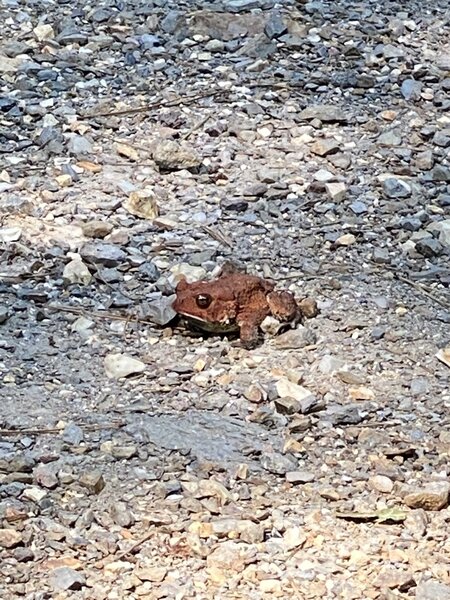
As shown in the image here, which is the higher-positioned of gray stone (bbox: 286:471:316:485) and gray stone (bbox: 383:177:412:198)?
gray stone (bbox: 286:471:316:485)

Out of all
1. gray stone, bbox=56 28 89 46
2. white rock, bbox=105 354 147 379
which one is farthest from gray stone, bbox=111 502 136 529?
gray stone, bbox=56 28 89 46

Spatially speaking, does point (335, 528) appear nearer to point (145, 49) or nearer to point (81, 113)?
point (81, 113)

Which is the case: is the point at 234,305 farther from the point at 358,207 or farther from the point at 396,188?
the point at 396,188

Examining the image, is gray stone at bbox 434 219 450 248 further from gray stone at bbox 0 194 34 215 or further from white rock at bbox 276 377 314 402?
gray stone at bbox 0 194 34 215

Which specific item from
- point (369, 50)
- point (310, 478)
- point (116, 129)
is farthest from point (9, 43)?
point (310, 478)

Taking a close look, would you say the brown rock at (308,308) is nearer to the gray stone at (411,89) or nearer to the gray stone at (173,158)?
the gray stone at (173,158)

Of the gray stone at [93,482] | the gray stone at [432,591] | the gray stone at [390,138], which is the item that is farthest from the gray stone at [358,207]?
the gray stone at [432,591]

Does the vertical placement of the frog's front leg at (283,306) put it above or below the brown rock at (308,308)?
above
